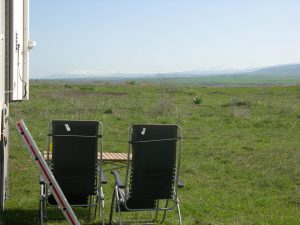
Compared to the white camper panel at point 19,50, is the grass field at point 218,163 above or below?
below

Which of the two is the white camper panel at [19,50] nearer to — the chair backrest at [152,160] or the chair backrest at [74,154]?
the chair backrest at [74,154]

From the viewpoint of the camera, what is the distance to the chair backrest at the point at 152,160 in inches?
194

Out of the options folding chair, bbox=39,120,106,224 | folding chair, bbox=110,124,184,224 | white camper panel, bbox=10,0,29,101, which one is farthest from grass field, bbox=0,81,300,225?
white camper panel, bbox=10,0,29,101

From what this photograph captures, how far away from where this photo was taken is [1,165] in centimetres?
557

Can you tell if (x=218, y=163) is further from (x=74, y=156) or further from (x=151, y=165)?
(x=74, y=156)

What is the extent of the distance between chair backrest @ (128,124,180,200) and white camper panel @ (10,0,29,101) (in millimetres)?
1651

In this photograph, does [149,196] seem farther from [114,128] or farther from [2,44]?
[114,128]

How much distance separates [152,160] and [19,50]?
235 centimetres

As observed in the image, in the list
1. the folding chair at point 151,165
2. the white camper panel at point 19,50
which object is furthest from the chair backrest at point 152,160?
the white camper panel at point 19,50

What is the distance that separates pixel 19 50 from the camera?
6242 mm

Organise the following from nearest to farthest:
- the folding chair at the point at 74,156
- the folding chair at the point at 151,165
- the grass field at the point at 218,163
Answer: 1. the folding chair at the point at 151,165
2. the folding chair at the point at 74,156
3. the grass field at the point at 218,163

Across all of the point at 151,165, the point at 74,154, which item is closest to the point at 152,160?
the point at 151,165

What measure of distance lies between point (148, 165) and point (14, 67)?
190 cm

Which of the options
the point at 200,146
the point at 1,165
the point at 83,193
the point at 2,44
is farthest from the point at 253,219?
the point at 200,146
